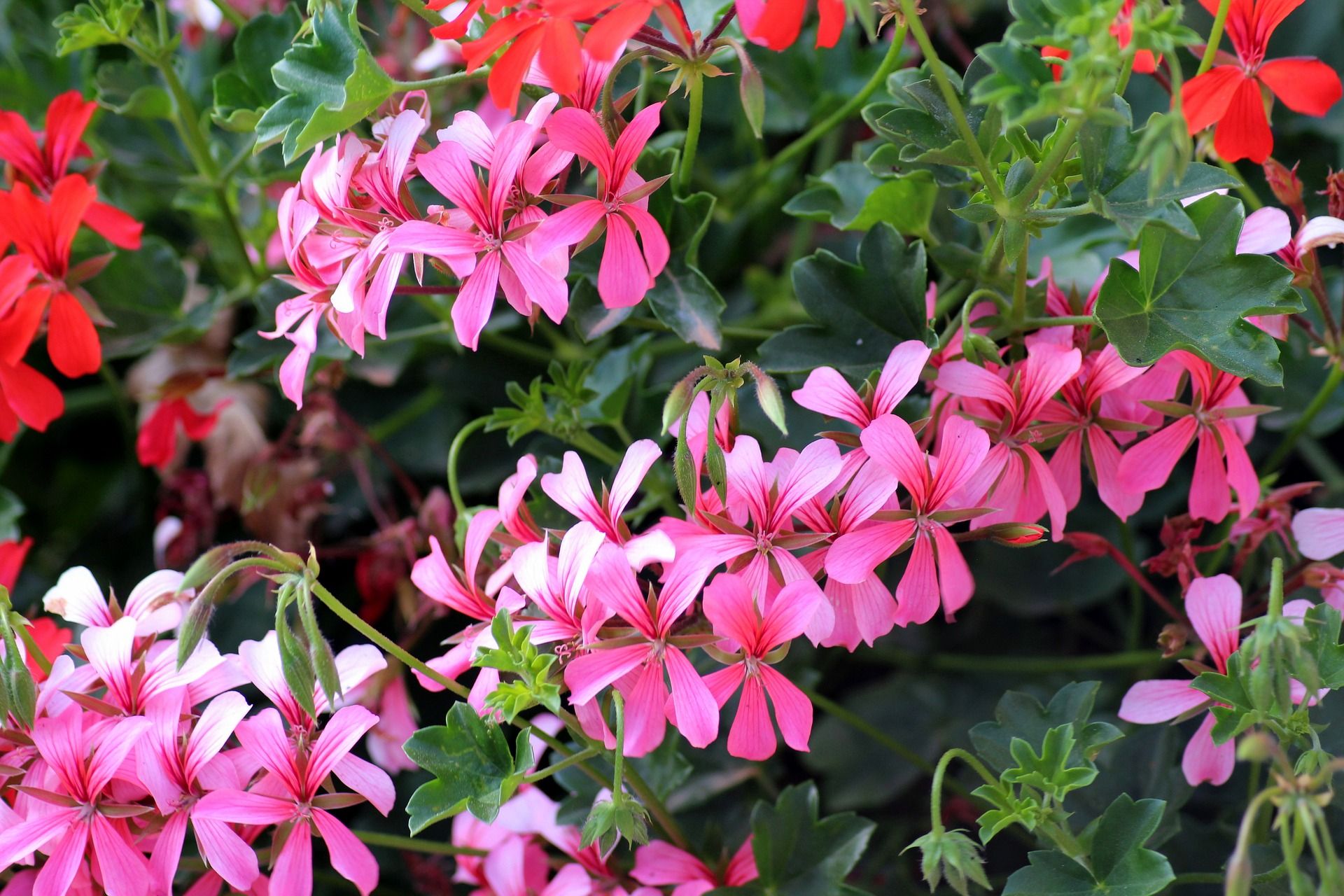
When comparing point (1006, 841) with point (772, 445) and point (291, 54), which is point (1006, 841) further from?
point (291, 54)

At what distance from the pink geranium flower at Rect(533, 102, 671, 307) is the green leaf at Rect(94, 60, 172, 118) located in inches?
21.7

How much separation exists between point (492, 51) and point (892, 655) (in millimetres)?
729

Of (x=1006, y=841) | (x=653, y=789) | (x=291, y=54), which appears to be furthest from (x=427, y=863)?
(x=291, y=54)

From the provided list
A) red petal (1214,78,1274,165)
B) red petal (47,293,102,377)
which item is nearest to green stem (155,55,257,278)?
red petal (47,293,102,377)

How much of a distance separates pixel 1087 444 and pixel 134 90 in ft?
3.07

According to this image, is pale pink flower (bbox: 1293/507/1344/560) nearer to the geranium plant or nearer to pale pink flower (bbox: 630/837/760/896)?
the geranium plant

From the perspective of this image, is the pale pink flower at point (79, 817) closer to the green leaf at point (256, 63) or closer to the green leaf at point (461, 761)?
the green leaf at point (461, 761)

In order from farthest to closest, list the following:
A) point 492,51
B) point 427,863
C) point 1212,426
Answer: point 427,863 → point 1212,426 → point 492,51

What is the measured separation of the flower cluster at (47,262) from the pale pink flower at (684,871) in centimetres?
60

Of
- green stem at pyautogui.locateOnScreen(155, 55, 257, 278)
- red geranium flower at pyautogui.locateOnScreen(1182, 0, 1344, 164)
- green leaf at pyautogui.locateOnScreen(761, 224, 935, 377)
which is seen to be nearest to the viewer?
red geranium flower at pyautogui.locateOnScreen(1182, 0, 1344, 164)

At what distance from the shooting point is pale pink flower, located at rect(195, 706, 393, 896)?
2.49 ft

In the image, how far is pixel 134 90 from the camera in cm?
111

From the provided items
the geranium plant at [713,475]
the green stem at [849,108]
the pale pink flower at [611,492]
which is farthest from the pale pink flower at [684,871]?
the green stem at [849,108]

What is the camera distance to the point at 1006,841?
1210mm
